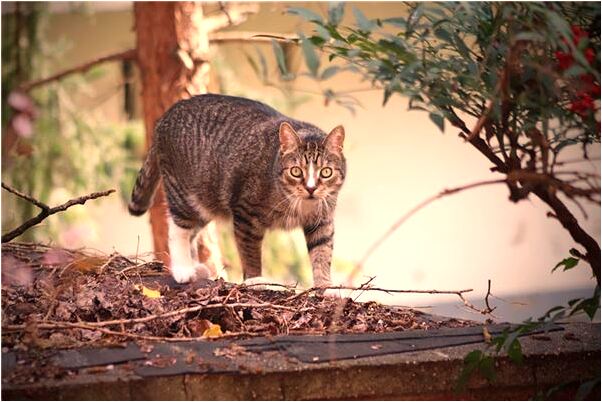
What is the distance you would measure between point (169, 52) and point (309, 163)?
171 centimetres

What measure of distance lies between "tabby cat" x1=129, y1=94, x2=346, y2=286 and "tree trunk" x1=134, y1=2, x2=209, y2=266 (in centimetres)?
89

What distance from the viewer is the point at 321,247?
139 inches

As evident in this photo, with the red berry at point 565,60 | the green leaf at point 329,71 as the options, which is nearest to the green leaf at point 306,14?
the green leaf at point 329,71

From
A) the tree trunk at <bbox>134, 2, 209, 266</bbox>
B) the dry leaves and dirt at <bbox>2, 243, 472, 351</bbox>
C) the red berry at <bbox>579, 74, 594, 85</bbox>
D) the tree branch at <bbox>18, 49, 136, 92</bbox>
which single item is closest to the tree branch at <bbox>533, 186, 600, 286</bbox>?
the red berry at <bbox>579, 74, 594, 85</bbox>

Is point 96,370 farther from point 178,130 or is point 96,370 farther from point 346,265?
point 346,265

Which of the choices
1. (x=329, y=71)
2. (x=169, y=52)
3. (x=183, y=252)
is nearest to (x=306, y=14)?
(x=329, y=71)

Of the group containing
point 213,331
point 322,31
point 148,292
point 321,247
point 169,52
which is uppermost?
point 169,52

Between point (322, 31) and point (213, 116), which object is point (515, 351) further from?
point (213, 116)

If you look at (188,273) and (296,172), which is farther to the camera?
(296,172)

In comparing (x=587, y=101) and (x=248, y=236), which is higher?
(x=587, y=101)

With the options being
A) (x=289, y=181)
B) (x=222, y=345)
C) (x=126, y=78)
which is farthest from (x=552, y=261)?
(x=222, y=345)

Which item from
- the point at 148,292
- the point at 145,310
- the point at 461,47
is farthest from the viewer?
the point at 148,292

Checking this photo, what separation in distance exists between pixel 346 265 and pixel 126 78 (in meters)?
1.94

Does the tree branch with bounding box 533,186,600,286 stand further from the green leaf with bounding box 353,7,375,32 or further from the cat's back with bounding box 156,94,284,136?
the cat's back with bounding box 156,94,284,136
